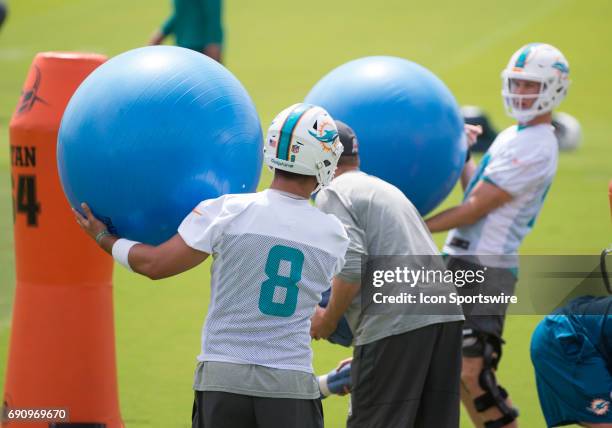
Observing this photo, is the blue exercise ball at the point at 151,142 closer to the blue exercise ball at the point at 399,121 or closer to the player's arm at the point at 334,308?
the player's arm at the point at 334,308

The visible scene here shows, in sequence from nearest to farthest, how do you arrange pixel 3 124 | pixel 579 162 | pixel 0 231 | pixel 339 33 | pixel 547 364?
pixel 547 364, pixel 0 231, pixel 579 162, pixel 3 124, pixel 339 33

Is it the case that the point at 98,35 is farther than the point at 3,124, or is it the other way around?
the point at 98,35

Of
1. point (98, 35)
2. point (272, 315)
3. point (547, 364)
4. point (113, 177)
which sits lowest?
point (98, 35)

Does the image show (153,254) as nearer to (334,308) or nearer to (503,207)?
(334,308)

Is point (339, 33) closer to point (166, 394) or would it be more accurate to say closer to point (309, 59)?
point (309, 59)

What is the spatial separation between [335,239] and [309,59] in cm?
1869

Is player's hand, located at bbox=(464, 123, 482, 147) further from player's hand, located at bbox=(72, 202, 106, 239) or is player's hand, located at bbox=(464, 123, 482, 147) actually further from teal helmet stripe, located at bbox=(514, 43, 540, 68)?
player's hand, located at bbox=(72, 202, 106, 239)

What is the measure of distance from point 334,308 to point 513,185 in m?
1.54

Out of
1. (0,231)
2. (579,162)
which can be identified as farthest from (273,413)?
(579,162)

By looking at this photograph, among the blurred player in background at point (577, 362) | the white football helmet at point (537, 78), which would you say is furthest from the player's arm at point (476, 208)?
the blurred player in background at point (577, 362)

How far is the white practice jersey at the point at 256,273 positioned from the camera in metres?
4.57

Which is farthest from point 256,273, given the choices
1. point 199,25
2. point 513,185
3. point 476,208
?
point 199,25

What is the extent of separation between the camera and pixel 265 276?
4.57 m

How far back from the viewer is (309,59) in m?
23.1
